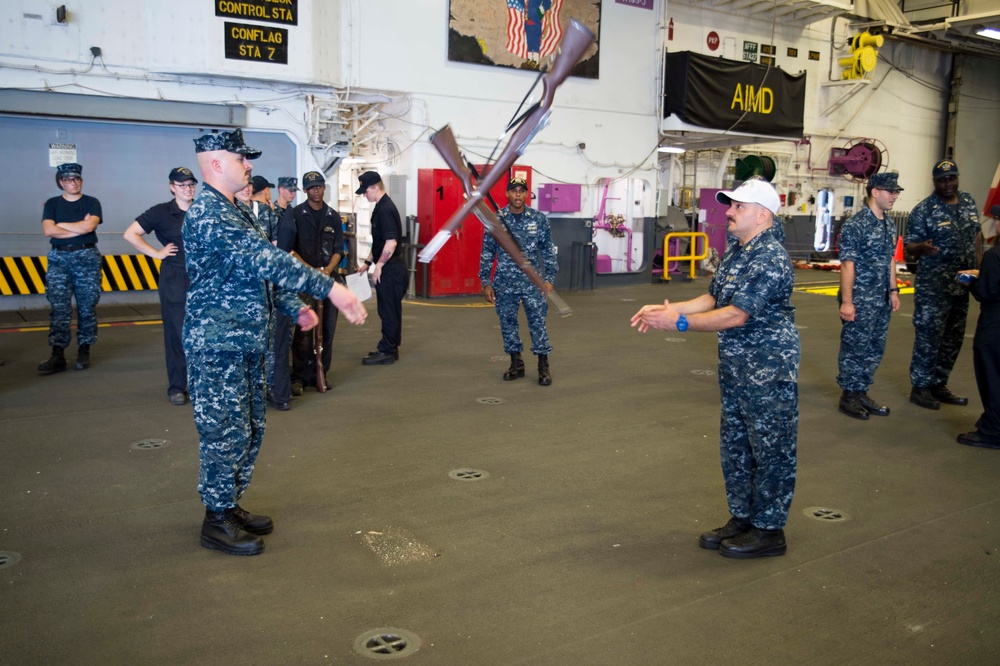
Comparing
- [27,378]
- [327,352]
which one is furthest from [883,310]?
[27,378]

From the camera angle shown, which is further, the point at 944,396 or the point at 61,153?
the point at 61,153

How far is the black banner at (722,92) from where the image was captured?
15344 mm

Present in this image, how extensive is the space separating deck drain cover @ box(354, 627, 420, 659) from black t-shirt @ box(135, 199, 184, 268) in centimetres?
445

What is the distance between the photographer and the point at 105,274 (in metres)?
11.4

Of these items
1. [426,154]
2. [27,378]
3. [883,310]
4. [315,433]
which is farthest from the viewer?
[426,154]

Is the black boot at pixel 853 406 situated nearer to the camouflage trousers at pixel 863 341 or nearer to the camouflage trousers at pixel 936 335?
the camouflage trousers at pixel 863 341

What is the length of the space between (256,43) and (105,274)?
3.84m

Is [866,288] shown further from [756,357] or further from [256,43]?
[256,43]

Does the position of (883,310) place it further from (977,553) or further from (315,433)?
(315,433)

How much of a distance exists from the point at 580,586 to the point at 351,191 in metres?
13.5

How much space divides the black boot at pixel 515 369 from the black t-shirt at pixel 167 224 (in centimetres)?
305

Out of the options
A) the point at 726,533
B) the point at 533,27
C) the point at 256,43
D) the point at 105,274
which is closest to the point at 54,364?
the point at 105,274

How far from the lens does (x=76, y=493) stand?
15.4ft

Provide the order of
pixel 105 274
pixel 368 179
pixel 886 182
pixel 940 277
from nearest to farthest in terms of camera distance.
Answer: pixel 886 182, pixel 940 277, pixel 368 179, pixel 105 274
